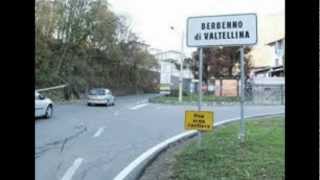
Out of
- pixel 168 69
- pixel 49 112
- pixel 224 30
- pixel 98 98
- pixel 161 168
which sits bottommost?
pixel 161 168

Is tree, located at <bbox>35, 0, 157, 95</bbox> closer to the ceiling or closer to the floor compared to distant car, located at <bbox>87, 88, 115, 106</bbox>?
closer to the ceiling

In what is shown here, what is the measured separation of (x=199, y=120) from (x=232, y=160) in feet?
4.00

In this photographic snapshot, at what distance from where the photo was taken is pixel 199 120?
9555 millimetres

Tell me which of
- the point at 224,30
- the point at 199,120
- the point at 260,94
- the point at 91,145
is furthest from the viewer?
the point at 260,94

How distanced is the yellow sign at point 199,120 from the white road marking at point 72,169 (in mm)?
1947

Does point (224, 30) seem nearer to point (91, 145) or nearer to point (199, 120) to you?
point (199, 120)

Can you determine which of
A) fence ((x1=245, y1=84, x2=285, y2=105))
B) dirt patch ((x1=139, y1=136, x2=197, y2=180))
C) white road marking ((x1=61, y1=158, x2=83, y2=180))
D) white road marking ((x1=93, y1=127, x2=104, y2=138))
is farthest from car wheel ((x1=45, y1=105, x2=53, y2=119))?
fence ((x1=245, y1=84, x2=285, y2=105))

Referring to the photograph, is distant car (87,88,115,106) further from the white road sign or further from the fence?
the white road sign

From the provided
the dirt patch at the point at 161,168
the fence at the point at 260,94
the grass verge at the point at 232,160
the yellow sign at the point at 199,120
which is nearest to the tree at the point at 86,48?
the fence at the point at 260,94

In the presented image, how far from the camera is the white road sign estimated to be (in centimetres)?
999

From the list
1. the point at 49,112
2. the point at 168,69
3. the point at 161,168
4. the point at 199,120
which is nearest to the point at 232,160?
the point at 161,168

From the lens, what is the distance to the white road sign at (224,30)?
9992 mm

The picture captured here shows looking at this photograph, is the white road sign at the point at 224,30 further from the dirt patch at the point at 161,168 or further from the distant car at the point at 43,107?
the distant car at the point at 43,107

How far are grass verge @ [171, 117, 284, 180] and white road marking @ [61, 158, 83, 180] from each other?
1526 mm
